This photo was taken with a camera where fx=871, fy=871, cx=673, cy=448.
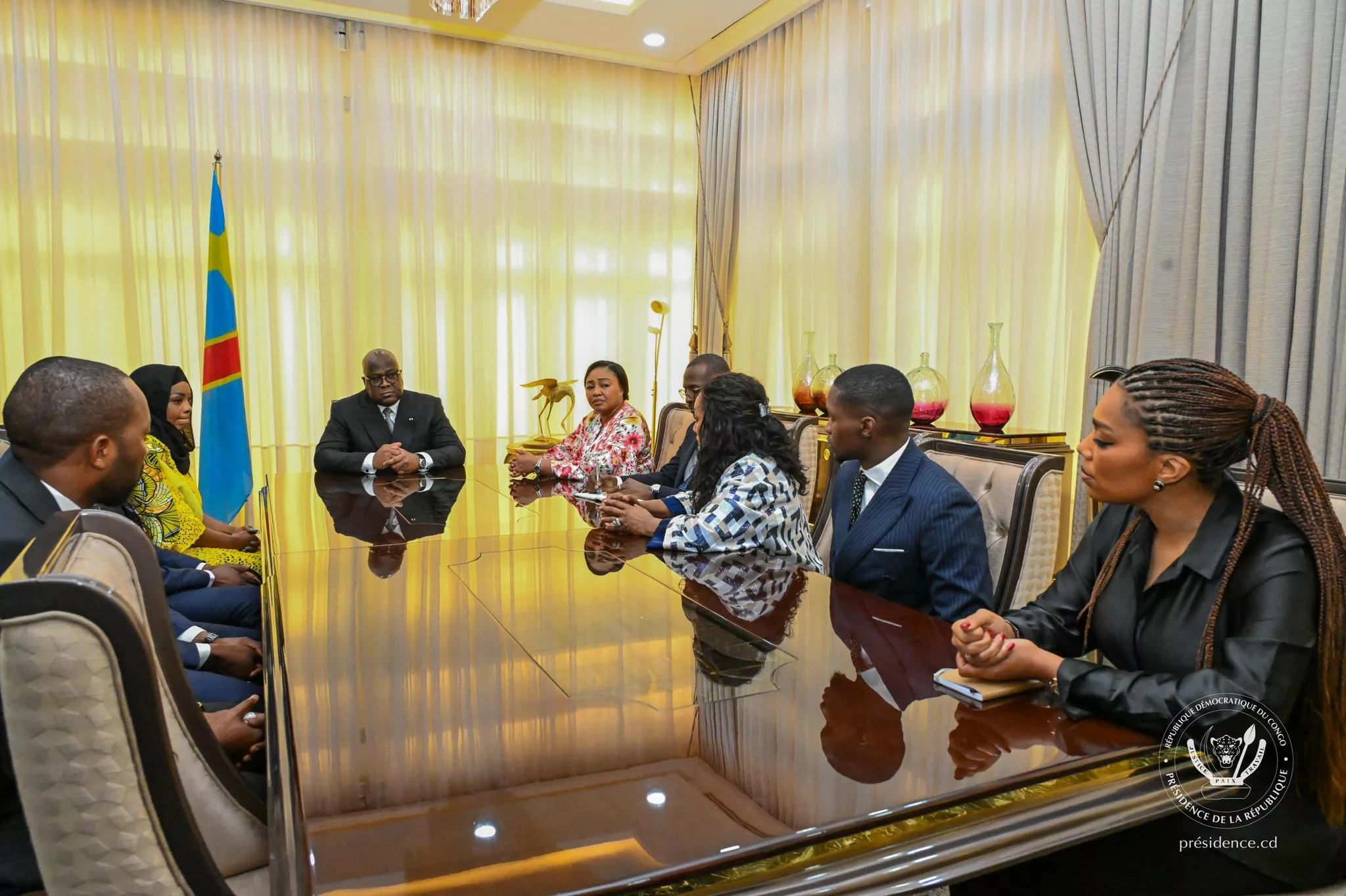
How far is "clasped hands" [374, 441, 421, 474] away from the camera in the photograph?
374cm

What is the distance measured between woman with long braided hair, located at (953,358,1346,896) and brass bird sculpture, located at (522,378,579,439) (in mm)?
3837

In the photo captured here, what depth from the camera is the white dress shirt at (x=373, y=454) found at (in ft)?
12.2

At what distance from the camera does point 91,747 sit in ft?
2.74

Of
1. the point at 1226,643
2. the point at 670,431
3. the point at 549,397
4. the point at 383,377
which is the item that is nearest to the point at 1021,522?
the point at 1226,643

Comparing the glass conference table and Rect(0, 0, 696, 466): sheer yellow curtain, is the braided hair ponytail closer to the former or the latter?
the glass conference table

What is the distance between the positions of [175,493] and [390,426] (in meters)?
1.41

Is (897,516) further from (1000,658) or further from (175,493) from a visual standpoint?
(175,493)

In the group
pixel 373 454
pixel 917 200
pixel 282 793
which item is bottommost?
pixel 282 793

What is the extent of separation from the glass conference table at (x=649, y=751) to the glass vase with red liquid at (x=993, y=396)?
1820 mm

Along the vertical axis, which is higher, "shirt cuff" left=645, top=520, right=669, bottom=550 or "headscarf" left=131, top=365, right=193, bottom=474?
"headscarf" left=131, top=365, right=193, bottom=474

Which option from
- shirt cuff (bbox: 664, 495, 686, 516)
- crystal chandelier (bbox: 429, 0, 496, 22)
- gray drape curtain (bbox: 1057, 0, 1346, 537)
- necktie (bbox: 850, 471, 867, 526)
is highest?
crystal chandelier (bbox: 429, 0, 496, 22)

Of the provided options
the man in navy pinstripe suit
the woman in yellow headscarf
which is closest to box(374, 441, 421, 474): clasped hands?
the woman in yellow headscarf

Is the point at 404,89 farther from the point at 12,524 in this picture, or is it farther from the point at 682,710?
the point at 682,710

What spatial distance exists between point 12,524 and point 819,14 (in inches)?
196
